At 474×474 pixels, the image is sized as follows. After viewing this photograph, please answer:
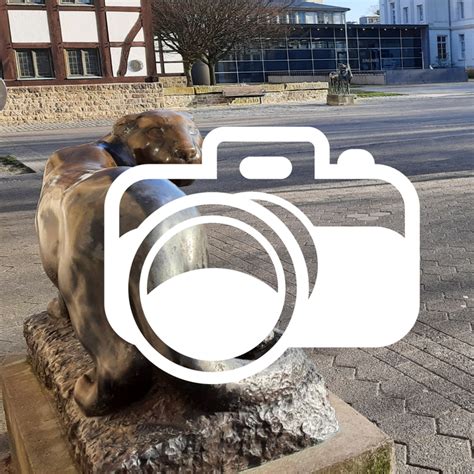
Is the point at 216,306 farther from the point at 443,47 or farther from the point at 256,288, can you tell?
the point at 443,47

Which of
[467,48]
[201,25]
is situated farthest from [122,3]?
[467,48]

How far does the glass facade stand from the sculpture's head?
1679 inches

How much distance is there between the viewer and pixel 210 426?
1.35 metres

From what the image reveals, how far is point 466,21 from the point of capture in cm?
6456

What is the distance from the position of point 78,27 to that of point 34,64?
6.82 feet

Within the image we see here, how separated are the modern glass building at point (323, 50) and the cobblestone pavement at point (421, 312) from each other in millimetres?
35953

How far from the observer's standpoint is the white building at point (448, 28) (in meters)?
63.5

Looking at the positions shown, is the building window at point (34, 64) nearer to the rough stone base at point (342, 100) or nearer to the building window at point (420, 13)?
the rough stone base at point (342, 100)

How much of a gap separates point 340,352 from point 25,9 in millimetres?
22933

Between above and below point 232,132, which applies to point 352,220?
below

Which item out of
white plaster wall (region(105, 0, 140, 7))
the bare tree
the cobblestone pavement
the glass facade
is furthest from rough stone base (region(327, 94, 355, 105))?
the cobblestone pavement

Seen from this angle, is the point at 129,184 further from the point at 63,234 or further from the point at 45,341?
the point at 45,341

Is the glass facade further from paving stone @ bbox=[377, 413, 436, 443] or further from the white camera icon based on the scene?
the white camera icon

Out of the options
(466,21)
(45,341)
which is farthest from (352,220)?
(466,21)
